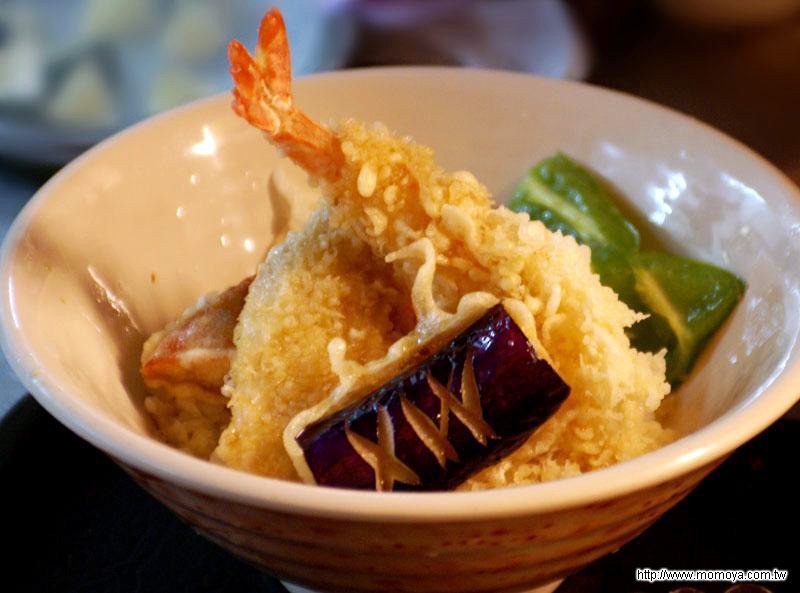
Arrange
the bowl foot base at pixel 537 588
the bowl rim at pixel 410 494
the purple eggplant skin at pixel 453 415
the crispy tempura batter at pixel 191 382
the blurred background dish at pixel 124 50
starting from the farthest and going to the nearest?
1. the blurred background dish at pixel 124 50
2. the crispy tempura batter at pixel 191 382
3. the bowl foot base at pixel 537 588
4. the purple eggplant skin at pixel 453 415
5. the bowl rim at pixel 410 494

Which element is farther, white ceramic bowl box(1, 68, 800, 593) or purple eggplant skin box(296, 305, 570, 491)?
purple eggplant skin box(296, 305, 570, 491)

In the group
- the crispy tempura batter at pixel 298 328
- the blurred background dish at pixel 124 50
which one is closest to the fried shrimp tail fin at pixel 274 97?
the crispy tempura batter at pixel 298 328

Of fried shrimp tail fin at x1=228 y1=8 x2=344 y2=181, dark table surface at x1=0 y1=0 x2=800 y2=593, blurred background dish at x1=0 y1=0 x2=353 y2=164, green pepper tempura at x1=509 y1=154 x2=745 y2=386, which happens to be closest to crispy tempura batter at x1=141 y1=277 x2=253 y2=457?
dark table surface at x1=0 y1=0 x2=800 y2=593

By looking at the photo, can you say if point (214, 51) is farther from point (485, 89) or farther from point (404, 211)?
point (404, 211)

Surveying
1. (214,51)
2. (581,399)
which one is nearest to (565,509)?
(581,399)

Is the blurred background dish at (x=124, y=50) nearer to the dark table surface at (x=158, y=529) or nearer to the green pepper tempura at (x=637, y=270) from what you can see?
the green pepper tempura at (x=637, y=270)

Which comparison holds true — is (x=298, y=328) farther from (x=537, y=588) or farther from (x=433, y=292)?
(x=537, y=588)

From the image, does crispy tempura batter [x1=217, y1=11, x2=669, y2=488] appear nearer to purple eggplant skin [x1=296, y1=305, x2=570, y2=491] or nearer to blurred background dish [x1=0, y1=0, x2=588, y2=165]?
purple eggplant skin [x1=296, y1=305, x2=570, y2=491]
